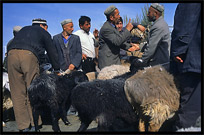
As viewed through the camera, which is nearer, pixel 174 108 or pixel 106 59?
pixel 174 108

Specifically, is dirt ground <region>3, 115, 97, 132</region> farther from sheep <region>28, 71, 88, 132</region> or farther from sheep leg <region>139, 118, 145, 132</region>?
sheep leg <region>139, 118, 145, 132</region>

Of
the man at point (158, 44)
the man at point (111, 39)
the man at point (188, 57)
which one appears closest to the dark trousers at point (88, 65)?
the man at point (111, 39)

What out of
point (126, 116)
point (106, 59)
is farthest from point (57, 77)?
point (126, 116)

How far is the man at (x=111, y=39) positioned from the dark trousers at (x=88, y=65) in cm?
86

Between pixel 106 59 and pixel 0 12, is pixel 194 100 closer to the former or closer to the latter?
pixel 106 59

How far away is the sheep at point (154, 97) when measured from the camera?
2.89 m

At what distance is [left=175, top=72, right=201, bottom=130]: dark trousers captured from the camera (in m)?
2.74

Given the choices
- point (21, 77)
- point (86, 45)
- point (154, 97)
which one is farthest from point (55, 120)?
point (86, 45)

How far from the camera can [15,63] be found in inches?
157

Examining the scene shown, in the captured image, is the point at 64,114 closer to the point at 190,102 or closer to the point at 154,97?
the point at 154,97

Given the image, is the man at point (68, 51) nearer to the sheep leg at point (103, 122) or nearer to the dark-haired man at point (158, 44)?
the dark-haired man at point (158, 44)

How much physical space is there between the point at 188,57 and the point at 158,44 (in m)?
1.10

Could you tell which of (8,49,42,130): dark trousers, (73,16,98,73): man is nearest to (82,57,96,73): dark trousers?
(73,16,98,73): man

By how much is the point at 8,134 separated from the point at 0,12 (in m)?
2.32
